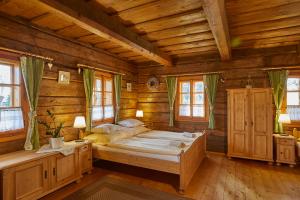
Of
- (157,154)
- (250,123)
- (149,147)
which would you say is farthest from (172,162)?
(250,123)

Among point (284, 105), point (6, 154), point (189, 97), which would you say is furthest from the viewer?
point (189, 97)

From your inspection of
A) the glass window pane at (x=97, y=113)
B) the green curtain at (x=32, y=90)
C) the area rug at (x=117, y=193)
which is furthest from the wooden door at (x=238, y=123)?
the green curtain at (x=32, y=90)

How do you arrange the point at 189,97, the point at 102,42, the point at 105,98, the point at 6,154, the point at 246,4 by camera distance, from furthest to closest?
1. the point at 189,97
2. the point at 105,98
3. the point at 102,42
4. the point at 6,154
5. the point at 246,4

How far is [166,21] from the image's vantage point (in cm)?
274

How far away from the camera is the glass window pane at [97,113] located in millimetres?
4061

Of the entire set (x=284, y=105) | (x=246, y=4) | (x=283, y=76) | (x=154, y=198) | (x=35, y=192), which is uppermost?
(x=246, y=4)

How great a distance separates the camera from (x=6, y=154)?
249 centimetres

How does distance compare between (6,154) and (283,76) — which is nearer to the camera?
(6,154)

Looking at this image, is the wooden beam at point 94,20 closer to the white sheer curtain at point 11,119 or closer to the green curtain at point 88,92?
the green curtain at point 88,92

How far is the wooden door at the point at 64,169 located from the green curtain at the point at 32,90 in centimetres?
44

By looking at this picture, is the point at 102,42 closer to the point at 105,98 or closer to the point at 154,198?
the point at 105,98

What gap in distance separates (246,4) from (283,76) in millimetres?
2510

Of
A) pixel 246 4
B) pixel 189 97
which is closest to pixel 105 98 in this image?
pixel 189 97

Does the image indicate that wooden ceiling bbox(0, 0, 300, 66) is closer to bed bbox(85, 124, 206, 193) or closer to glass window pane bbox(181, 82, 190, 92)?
glass window pane bbox(181, 82, 190, 92)
